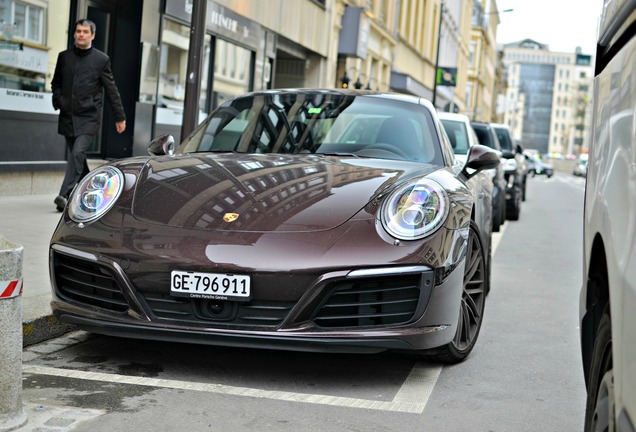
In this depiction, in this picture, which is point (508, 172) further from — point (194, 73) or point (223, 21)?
point (194, 73)

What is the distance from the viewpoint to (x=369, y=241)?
446 cm

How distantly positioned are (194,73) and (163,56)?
6.90 meters

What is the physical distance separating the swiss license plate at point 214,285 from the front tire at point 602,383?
1.82 meters

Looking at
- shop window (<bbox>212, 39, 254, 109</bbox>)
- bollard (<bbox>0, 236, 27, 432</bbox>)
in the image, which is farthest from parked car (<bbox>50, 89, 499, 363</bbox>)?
shop window (<bbox>212, 39, 254, 109</bbox>)

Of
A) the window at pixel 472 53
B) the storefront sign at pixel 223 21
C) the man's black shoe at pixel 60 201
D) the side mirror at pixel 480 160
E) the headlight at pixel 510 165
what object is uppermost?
the window at pixel 472 53

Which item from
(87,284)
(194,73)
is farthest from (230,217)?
(194,73)

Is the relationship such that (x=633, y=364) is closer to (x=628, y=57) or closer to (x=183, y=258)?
(x=628, y=57)

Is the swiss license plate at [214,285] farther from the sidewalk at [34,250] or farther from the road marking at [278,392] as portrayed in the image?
the sidewalk at [34,250]

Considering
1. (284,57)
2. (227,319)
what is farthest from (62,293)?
(284,57)

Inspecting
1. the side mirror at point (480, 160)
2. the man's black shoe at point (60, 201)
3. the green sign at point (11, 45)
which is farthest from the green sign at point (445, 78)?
the side mirror at point (480, 160)

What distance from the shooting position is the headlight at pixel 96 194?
4.80 meters

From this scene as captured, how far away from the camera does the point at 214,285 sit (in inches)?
172

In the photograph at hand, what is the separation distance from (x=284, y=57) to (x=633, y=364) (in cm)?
2293

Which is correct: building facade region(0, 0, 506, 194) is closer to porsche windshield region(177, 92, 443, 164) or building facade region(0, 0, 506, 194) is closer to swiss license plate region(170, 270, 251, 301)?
porsche windshield region(177, 92, 443, 164)
